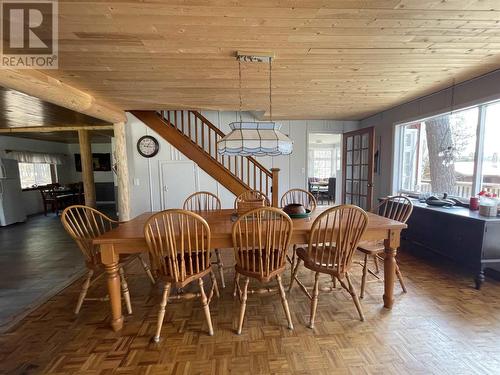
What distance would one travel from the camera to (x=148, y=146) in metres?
4.56

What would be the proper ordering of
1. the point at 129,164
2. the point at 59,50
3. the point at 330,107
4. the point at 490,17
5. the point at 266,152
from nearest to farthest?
the point at 490,17 < the point at 59,50 < the point at 266,152 < the point at 330,107 < the point at 129,164

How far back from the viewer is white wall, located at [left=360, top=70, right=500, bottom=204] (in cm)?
270

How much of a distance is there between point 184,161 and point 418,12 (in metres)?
3.97

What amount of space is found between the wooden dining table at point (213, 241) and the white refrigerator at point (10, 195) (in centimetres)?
550

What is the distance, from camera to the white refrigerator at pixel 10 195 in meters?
5.43

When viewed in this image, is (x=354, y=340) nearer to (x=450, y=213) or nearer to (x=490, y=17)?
(x=450, y=213)

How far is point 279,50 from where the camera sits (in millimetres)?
2006

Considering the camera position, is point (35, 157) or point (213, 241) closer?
point (213, 241)

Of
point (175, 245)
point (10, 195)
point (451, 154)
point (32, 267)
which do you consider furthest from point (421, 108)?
point (10, 195)

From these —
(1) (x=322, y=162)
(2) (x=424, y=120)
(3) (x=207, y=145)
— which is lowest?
(1) (x=322, y=162)

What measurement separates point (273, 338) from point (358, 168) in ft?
12.4

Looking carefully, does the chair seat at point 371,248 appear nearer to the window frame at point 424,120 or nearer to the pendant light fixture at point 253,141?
the pendant light fixture at point 253,141

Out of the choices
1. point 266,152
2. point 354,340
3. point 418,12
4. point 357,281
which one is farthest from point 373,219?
point 418,12

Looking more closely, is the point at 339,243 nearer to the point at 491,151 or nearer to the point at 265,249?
the point at 265,249
